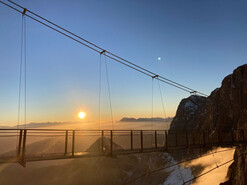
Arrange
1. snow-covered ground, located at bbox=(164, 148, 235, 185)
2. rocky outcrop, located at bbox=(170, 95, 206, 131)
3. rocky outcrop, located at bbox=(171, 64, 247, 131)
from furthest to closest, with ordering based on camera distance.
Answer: rocky outcrop, located at bbox=(170, 95, 206, 131), rocky outcrop, located at bbox=(171, 64, 247, 131), snow-covered ground, located at bbox=(164, 148, 235, 185)

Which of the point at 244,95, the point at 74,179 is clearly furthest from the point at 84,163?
the point at 244,95

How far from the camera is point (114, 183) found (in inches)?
4508

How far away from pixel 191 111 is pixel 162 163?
133ft

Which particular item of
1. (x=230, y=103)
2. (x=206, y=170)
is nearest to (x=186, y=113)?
(x=206, y=170)

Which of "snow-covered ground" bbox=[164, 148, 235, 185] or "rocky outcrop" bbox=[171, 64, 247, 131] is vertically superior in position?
"rocky outcrop" bbox=[171, 64, 247, 131]

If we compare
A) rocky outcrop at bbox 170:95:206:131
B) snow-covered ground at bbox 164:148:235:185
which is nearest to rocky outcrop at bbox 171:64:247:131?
snow-covered ground at bbox 164:148:235:185

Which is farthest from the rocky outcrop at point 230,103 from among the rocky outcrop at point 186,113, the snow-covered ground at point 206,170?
the rocky outcrop at point 186,113

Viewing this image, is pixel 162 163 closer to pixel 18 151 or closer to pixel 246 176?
pixel 246 176

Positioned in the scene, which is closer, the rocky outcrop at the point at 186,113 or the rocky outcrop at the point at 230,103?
the rocky outcrop at the point at 230,103

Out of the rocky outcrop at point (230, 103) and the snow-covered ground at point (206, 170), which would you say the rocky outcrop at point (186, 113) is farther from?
the rocky outcrop at point (230, 103)

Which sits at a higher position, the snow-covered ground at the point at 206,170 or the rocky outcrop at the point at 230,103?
the rocky outcrop at the point at 230,103

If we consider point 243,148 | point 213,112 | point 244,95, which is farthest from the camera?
point 213,112

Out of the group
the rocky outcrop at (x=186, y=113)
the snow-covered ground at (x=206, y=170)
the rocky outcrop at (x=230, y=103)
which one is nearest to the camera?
the snow-covered ground at (x=206, y=170)

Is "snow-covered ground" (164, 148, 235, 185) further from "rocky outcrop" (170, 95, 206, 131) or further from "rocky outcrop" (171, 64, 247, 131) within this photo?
"rocky outcrop" (170, 95, 206, 131)
